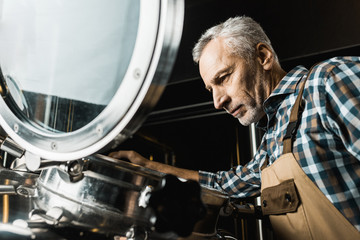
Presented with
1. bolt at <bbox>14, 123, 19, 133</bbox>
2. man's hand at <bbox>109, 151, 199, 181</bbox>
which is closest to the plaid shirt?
man's hand at <bbox>109, 151, 199, 181</bbox>

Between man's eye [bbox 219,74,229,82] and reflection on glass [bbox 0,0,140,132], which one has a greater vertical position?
man's eye [bbox 219,74,229,82]

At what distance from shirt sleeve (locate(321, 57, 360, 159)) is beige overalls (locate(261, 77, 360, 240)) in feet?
0.35

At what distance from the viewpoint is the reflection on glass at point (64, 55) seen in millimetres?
587

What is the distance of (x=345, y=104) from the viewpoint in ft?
3.12

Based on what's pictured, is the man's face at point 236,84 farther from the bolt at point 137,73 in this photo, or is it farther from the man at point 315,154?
the bolt at point 137,73

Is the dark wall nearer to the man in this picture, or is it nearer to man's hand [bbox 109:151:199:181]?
man's hand [bbox 109:151:199:181]

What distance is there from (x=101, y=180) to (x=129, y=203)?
0.20ft

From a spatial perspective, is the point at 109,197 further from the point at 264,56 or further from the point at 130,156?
the point at 264,56

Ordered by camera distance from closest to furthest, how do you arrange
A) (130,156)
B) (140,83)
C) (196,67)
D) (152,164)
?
1. (140,83)
2. (130,156)
3. (152,164)
4. (196,67)

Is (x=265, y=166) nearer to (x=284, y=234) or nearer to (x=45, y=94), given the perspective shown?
(x=284, y=234)

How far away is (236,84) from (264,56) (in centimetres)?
19

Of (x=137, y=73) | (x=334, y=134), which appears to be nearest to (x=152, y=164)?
(x=334, y=134)

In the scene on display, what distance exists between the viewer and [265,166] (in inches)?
49.7

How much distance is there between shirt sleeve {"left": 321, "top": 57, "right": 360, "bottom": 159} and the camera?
0.92m
